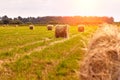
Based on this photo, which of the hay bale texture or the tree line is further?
the tree line

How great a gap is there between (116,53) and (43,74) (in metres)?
5.78

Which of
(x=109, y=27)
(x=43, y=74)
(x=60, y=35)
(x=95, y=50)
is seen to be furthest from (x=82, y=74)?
(x=60, y=35)

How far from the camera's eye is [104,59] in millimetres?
5758

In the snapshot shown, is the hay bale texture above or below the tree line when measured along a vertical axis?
above

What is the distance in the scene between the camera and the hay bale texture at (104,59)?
5.59 m

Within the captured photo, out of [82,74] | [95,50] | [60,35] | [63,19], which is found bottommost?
[63,19]

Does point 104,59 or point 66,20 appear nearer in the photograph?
point 104,59

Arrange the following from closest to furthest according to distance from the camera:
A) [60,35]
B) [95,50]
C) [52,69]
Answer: [95,50] < [52,69] < [60,35]

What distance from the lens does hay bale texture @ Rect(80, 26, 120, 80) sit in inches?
220

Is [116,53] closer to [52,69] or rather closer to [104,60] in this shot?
[104,60]

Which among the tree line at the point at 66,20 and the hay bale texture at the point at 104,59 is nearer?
the hay bale texture at the point at 104,59

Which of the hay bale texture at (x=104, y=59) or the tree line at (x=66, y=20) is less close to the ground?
the hay bale texture at (x=104, y=59)

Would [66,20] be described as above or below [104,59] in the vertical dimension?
below

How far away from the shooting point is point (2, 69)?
12016 mm
